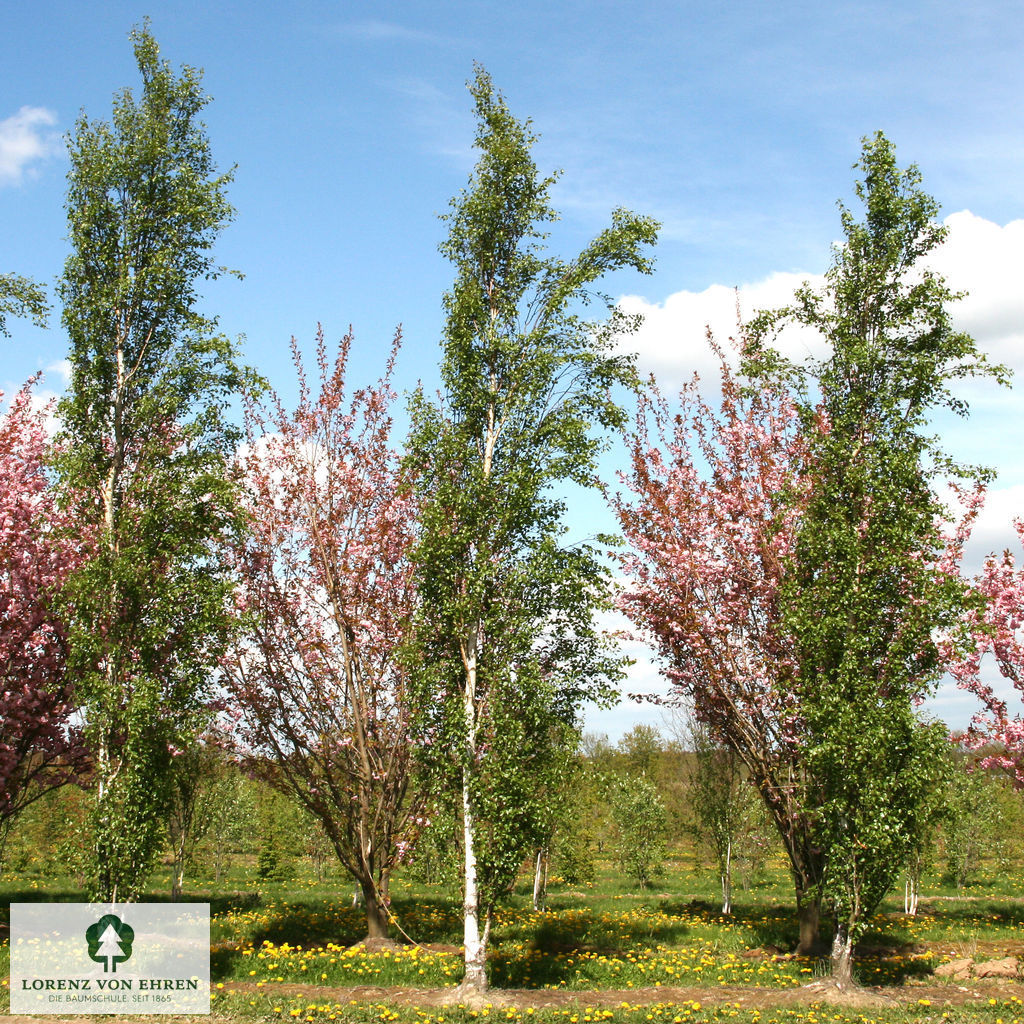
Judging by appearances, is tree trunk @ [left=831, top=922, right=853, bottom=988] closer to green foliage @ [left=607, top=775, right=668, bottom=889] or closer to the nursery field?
the nursery field

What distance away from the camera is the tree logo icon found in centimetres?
1148

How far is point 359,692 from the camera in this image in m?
14.6

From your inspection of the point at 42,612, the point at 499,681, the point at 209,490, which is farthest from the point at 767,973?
the point at 42,612

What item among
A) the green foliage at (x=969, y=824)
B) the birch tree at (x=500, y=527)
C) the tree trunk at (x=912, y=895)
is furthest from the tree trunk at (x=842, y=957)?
the green foliage at (x=969, y=824)

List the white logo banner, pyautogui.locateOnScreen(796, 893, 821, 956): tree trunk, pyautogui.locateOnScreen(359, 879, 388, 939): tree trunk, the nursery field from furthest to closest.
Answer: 1. pyautogui.locateOnScreen(359, 879, 388, 939): tree trunk
2. pyautogui.locateOnScreen(796, 893, 821, 956): tree trunk
3. the white logo banner
4. the nursery field

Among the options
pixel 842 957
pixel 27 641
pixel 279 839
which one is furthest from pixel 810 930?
pixel 279 839

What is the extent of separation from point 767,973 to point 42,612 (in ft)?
44.3

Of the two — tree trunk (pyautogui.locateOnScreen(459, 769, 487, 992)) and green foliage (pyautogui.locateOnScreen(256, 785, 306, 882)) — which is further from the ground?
tree trunk (pyautogui.locateOnScreen(459, 769, 487, 992))

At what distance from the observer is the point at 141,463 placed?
13172 millimetres

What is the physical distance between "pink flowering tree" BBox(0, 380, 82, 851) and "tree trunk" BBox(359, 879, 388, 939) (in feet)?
20.2

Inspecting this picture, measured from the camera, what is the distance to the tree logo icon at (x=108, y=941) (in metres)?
11.5

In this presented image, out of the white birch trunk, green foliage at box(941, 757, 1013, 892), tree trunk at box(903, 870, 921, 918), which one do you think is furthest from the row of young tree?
green foliage at box(941, 757, 1013, 892)

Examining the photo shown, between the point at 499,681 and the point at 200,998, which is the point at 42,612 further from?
the point at 499,681

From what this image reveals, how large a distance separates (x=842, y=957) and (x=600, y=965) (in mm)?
3459
